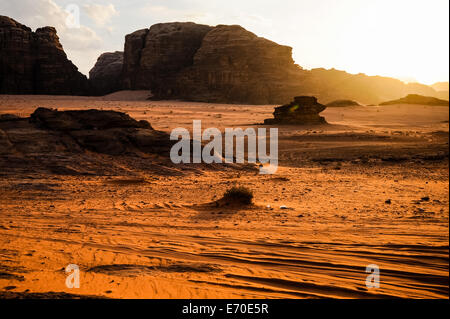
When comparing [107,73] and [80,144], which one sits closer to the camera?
[80,144]

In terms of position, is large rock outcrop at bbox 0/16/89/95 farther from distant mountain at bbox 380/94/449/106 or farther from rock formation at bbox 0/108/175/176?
distant mountain at bbox 380/94/449/106

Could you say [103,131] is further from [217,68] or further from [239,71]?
[239,71]

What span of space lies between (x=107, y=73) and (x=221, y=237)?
7961 cm

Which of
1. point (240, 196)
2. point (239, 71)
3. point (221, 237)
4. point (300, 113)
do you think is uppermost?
point (239, 71)

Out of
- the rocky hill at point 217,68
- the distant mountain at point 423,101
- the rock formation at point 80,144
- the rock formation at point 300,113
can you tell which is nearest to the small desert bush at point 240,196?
the rock formation at point 80,144

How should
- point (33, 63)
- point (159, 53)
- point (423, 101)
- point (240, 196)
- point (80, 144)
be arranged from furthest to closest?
point (159, 53), point (33, 63), point (423, 101), point (80, 144), point (240, 196)

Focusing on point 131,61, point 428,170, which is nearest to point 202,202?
point 428,170

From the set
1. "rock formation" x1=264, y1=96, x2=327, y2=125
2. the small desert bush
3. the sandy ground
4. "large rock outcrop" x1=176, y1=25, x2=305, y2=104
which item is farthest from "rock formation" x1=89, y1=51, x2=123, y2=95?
the small desert bush

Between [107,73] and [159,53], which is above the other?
[159,53]

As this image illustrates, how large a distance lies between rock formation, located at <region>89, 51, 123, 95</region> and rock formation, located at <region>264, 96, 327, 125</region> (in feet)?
174

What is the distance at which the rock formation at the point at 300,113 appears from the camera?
958 inches

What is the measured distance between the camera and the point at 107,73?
76.8m

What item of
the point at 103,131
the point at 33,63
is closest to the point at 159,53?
the point at 33,63

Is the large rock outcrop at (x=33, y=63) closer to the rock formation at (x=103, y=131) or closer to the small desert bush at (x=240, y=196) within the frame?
the rock formation at (x=103, y=131)
